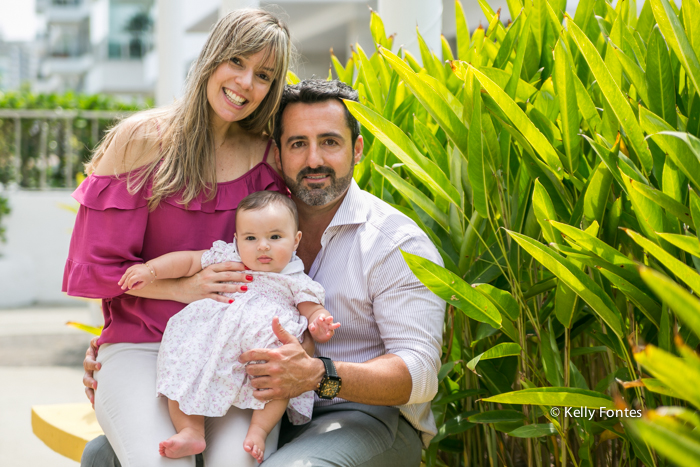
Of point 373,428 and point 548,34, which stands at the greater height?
point 548,34

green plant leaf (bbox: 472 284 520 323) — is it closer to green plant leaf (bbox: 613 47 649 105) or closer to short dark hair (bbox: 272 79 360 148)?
green plant leaf (bbox: 613 47 649 105)

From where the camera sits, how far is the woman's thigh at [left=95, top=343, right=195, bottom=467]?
6.16ft

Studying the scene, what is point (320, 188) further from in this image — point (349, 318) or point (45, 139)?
point (45, 139)

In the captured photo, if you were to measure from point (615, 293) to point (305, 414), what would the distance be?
99 cm

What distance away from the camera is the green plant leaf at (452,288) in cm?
168

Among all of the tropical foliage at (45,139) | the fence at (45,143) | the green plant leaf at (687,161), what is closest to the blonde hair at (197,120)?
the green plant leaf at (687,161)

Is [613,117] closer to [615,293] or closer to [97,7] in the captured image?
[615,293]

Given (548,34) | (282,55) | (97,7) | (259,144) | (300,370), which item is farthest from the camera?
(97,7)

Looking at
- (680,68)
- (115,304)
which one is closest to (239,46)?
(115,304)

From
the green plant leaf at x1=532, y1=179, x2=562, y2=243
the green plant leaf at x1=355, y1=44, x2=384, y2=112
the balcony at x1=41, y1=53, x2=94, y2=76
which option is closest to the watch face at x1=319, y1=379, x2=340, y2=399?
the green plant leaf at x1=532, y1=179, x2=562, y2=243

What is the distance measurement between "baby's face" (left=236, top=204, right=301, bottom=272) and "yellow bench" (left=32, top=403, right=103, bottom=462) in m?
1.35

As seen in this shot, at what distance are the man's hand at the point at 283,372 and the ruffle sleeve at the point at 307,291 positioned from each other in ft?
0.63

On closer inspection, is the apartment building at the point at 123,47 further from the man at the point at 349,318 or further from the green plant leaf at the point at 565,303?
the green plant leaf at the point at 565,303

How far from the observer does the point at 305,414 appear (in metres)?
2.03
